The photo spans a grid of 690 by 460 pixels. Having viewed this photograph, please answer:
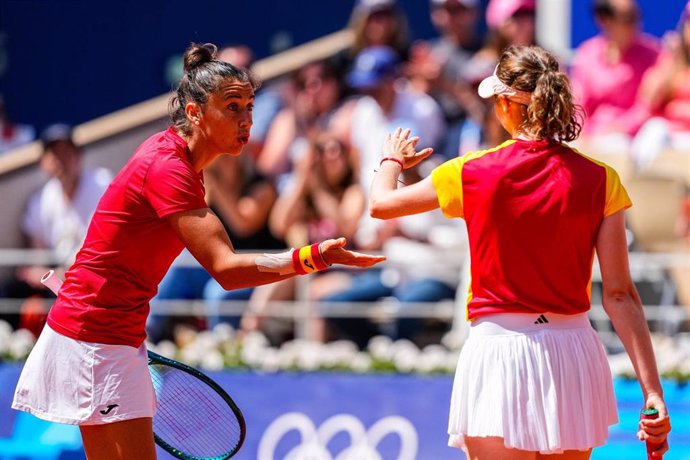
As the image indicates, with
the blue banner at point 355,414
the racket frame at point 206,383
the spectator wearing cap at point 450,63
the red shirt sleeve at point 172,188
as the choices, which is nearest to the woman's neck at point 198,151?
the red shirt sleeve at point 172,188

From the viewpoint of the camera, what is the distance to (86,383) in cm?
390

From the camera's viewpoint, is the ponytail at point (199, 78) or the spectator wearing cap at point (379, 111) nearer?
the ponytail at point (199, 78)

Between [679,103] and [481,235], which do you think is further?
[679,103]

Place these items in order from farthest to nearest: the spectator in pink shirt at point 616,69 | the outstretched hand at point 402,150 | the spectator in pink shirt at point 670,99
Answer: the spectator in pink shirt at point 616,69 → the spectator in pink shirt at point 670,99 → the outstretched hand at point 402,150

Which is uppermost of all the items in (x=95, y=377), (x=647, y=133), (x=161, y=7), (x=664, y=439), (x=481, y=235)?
(x=161, y=7)

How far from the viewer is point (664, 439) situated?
3799 mm

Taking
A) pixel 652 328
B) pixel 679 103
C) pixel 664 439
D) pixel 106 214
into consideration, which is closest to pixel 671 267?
pixel 652 328

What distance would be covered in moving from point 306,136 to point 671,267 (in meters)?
3.04

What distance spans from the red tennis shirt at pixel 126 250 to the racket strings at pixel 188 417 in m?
0.54

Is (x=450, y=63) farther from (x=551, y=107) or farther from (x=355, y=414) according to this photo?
(x=551, y=107)

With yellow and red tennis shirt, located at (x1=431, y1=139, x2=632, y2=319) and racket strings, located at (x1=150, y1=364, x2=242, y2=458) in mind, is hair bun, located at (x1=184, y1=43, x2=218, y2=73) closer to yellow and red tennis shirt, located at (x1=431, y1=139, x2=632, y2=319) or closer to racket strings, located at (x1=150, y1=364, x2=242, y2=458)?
yellow and red tennis shirt, located at (x1=431, y1=139, x2=632, y2=319)

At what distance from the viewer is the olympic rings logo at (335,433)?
7.07m

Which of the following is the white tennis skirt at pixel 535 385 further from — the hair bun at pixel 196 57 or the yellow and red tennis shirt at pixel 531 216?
the hair bun at pixel 196 57

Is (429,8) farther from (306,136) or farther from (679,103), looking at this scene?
(679,103)
